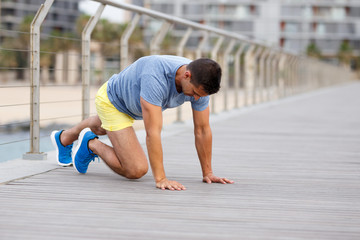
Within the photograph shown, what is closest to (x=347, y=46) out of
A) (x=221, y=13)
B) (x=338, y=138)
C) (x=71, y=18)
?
(x=221, y=13)

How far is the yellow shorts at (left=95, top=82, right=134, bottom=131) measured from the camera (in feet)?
12.2

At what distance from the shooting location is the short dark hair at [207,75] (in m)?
3.06

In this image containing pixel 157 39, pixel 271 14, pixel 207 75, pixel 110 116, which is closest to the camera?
pixel 207 75

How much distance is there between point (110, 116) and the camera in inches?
147

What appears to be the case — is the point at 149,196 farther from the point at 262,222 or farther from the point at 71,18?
the point at 71,18

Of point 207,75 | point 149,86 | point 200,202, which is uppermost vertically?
point 207,75

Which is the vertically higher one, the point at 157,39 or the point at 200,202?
the point at 157,39

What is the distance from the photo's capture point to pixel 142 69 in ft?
11.3

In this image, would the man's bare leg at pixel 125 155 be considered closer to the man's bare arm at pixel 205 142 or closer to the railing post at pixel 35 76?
the man's bare arm at pixel 205 142

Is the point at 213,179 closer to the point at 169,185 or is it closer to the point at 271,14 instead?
the point at 169,185

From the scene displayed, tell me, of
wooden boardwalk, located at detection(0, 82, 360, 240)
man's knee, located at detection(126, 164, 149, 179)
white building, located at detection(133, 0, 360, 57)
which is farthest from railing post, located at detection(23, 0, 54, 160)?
white building, located at detection(133, 0, 360, 57)

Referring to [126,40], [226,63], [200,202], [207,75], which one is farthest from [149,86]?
[226,63]

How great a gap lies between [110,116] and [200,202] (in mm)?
924

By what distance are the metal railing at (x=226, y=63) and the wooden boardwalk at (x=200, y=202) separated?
702mm
